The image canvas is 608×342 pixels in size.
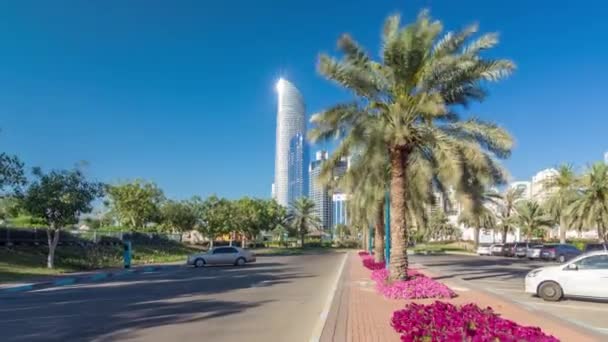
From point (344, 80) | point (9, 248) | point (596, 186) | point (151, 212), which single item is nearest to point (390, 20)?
point (344, 80)

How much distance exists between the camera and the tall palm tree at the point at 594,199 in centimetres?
3759

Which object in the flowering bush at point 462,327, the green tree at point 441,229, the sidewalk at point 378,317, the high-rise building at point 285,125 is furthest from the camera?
the high-rise building at point 285,125

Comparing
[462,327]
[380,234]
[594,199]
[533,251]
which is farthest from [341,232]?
[462,327]

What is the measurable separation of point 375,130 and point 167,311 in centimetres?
→ 867

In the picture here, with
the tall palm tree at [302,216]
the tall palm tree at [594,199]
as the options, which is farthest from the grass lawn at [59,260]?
the tall palm tree at [302,216]

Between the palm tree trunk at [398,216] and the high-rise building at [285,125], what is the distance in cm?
10640

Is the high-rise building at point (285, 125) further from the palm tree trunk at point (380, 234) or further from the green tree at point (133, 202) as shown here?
the palm tree trunk at point (380, 234)

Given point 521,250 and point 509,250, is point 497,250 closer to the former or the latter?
point 509,250

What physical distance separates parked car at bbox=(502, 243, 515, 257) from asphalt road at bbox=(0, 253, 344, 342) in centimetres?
3826

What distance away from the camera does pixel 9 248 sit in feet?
98.1

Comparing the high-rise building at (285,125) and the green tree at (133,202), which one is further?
the high-rise building at (285,125)

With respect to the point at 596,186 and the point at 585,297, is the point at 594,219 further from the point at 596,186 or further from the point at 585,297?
the point at 585,297

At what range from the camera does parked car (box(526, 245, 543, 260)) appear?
140 feet

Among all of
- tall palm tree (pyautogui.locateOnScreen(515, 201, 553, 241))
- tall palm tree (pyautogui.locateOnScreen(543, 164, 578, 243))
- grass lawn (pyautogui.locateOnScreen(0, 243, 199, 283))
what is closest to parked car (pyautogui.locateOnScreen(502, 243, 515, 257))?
tall palm tree (pyautogui.locateOnScreen(543, 164, 578, 243))
